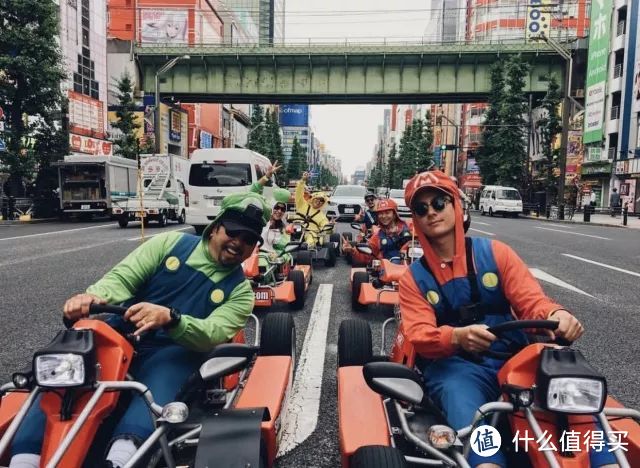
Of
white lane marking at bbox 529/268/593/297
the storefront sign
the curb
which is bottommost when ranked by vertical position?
the curb

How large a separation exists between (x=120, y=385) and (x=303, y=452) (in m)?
1.28

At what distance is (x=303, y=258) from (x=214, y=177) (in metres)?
8.88

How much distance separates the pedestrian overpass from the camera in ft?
105

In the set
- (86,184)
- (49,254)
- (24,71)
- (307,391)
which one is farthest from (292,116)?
(307,391)

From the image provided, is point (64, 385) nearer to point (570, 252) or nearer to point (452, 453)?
point (452, 453)

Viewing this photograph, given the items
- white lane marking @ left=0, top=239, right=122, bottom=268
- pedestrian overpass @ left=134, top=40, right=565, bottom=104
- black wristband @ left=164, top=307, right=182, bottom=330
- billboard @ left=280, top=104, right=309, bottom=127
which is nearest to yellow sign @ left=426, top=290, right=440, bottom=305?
black wristband @ left=164, top=307, right=182, bottom=330

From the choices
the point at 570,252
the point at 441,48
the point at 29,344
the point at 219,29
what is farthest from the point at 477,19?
the point at 29,344

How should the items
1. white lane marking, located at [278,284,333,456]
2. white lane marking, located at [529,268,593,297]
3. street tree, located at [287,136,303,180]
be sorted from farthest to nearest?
street tree, located at [287,136,303,180]
white lane marking, located at [529,268,593,297]
white lane marking, located at [278,284,333,456]

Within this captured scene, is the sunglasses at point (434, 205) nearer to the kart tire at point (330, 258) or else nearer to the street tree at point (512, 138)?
the kart tire at point (330, 258)

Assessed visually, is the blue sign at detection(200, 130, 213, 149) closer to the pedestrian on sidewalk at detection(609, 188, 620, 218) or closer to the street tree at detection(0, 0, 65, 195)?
the street tree at detection(0, 0, 65, 195)

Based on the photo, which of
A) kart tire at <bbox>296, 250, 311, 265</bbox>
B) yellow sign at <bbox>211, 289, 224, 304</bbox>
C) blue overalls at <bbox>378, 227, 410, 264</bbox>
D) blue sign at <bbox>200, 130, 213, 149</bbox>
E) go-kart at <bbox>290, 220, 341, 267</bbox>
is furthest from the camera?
blue sign at <bbox>200, 130, 213, 149</bbox>

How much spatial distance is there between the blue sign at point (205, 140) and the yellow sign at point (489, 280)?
2342 inches

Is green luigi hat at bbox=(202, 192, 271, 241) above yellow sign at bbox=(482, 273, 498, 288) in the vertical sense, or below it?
above

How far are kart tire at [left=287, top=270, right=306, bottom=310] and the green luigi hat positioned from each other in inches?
142
